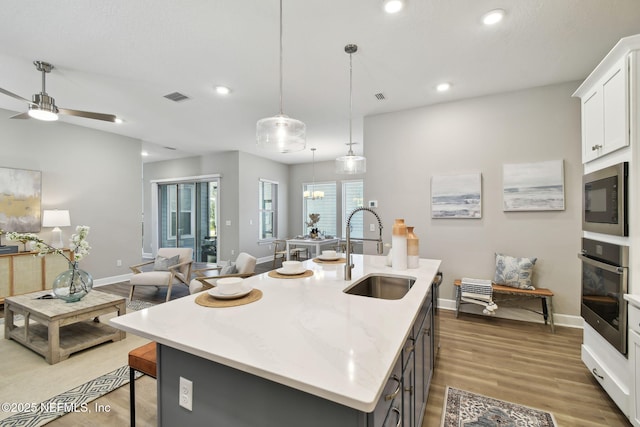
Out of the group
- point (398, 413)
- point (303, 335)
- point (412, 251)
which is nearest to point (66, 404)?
point (303, 335)

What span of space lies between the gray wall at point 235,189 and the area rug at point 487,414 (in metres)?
5.68

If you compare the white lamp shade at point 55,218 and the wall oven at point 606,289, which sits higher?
the white lamp shade at point 55,218

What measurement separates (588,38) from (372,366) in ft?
11.3

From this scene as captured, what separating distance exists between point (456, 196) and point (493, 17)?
209cm

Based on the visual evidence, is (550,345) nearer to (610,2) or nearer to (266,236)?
(610,2)

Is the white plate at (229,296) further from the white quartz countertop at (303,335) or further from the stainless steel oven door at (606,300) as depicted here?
the stainless steel oven door at (606,300)

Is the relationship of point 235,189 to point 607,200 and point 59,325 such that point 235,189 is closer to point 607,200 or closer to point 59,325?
point 59,325

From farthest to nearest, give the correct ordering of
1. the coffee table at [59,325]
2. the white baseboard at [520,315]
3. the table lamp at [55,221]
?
1. the table lamp at [55,221]
2. the white baseboard at [520,315]
3. the coffee table at [59,325]

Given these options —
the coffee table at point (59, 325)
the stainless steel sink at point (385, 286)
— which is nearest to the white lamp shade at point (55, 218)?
the coffee table at point (59, 325)

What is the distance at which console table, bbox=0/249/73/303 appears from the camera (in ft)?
12.2

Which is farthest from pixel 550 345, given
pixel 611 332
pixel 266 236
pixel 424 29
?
pixel 266 236

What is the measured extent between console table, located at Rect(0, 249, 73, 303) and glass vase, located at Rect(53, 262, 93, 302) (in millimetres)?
1225

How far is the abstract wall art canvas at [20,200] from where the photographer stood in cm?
400

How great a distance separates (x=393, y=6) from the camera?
208cm
